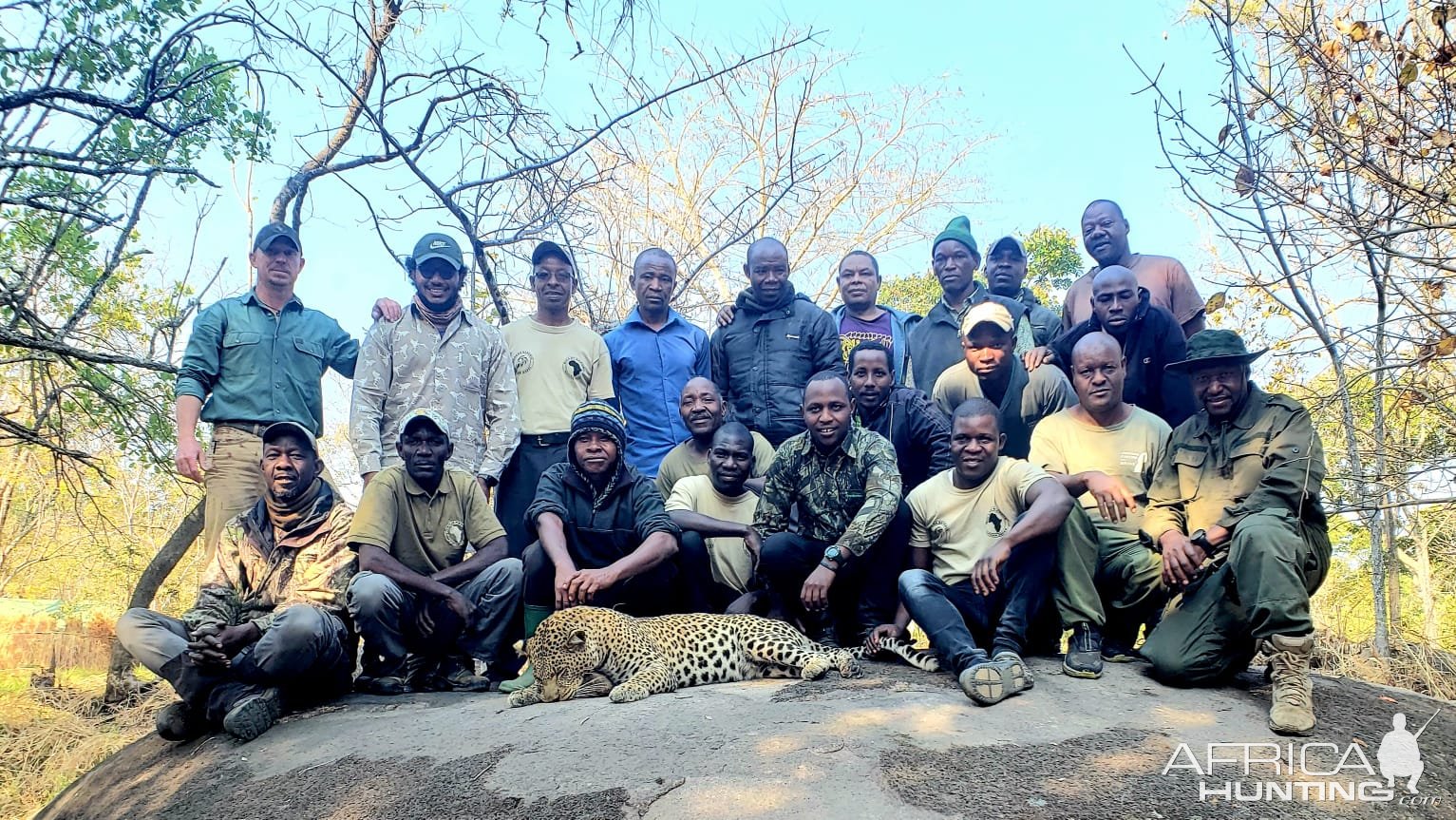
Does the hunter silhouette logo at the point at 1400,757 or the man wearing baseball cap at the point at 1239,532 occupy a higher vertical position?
the man wearing baseball cap at the point at 1239,532

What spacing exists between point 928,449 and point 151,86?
5735 mm

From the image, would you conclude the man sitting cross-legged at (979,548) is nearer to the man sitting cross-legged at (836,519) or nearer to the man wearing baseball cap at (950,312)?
the man sitting cross-legged at (836,519)

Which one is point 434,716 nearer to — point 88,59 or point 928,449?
point 928,449

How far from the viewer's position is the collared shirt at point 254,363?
6.89 meters

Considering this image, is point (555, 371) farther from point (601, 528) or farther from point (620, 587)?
point (620, 587)

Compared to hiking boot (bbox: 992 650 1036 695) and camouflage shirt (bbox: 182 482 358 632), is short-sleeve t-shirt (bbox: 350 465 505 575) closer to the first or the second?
camouflage shirt (bbox: 182 482 358 632)

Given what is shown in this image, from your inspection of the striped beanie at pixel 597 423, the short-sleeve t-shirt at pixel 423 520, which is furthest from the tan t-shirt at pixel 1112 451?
the short-sleeve t-shirt at pixel 423 520

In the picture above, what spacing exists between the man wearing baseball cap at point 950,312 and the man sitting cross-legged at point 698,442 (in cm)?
169

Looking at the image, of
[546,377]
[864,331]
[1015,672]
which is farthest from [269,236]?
[1015,672]

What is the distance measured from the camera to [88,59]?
6.88 meters

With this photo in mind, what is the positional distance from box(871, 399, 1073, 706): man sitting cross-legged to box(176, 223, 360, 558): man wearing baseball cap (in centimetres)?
425

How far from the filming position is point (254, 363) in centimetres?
700

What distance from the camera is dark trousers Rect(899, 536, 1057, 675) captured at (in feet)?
18.5

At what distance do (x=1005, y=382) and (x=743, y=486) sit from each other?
6.97 ft
